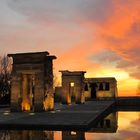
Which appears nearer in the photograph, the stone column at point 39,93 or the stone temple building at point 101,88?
the stone column at point 39,93

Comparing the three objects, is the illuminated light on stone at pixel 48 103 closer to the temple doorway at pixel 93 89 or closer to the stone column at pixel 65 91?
the stone column at pixel 65 91

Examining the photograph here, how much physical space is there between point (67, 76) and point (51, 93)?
11.4 m

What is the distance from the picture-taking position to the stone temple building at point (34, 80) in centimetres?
2130

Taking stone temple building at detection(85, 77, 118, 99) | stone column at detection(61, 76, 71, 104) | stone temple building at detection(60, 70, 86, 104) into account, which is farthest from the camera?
stone temple building at detection(85, 77, 118, 99)

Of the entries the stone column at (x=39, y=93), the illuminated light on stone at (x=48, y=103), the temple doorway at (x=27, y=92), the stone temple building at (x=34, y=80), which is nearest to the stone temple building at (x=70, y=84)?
the temple doorway at (x=27, y=92)

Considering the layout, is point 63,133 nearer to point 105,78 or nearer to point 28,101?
point 28,101

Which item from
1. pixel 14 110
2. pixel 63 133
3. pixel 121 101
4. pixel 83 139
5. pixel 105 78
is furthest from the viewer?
pixel 105 78

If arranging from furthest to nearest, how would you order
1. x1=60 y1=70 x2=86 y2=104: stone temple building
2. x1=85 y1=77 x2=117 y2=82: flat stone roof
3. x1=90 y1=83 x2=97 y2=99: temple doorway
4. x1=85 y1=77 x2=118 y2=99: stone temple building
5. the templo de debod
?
x1=90 y1=83 x2=97 y2=99: temple doorway
x1=85 y1=77 x2=117 y2=82: flat stone roof
x1=85 y1=77 x2=118 y2=99: stone temple building
x1=60 y1=70 x2=86 y2=104: stone temple building
the templo de debod

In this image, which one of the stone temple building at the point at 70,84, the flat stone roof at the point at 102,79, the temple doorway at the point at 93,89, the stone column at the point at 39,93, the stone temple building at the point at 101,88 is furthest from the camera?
the temple doorway at the point at 93,89

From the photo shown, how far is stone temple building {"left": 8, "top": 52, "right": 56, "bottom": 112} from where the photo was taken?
2130cm

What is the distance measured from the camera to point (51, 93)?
2220cm

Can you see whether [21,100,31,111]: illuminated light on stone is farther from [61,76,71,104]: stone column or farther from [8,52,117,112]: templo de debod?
[61,76,71,104]: stone column

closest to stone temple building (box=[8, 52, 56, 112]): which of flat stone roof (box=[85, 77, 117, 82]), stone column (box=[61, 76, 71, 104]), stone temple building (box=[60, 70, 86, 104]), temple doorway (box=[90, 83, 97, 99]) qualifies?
stone column (box=[61, 76, 71, 104])

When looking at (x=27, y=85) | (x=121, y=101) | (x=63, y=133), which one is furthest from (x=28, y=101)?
(x=121, y=101)
